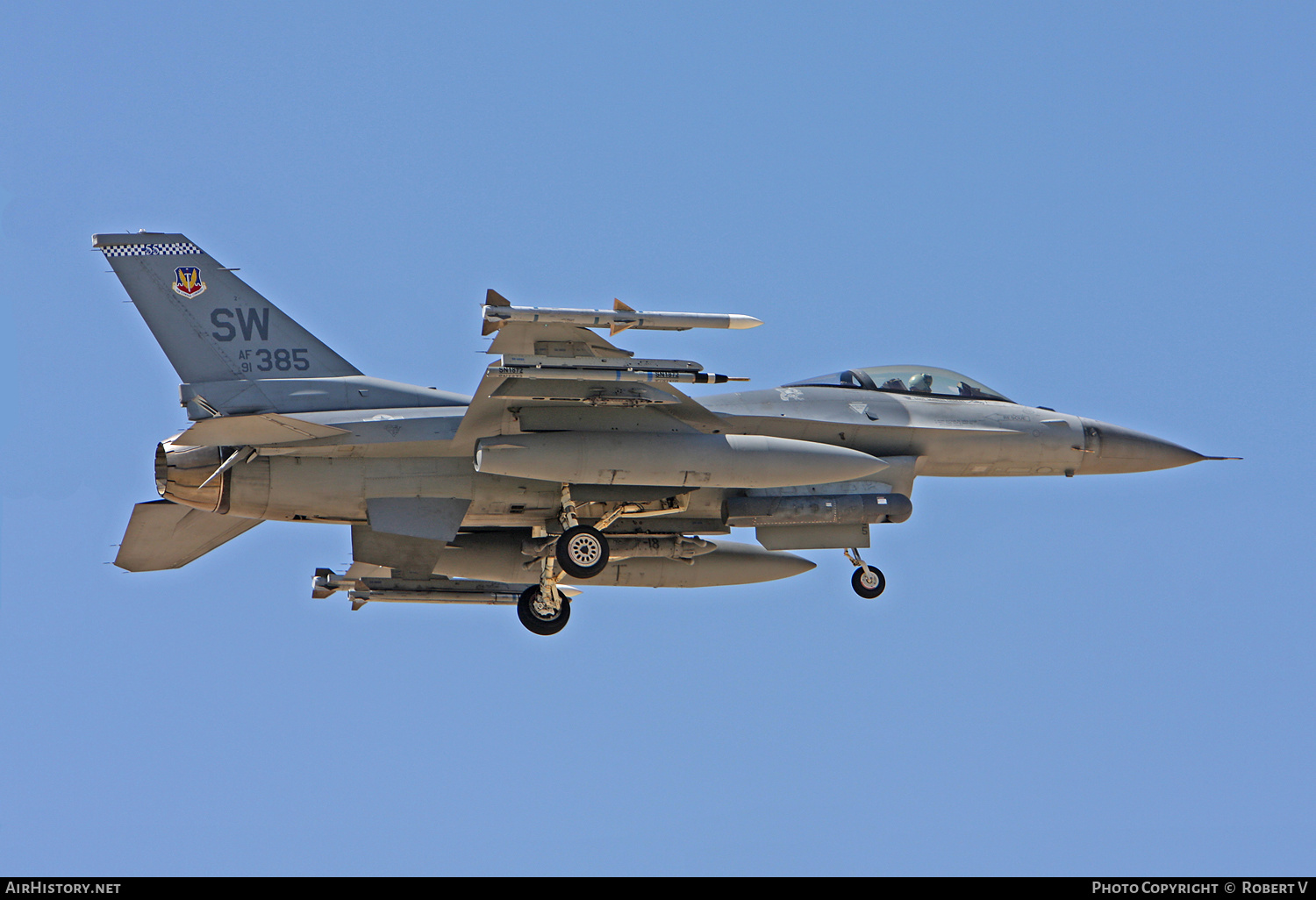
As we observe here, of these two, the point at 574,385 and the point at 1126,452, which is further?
the point at 1126,452

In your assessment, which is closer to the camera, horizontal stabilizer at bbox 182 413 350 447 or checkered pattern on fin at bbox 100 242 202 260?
horizontal stabilizer at bbox 182 413 350 447

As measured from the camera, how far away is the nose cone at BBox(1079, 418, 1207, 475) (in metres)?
17.1

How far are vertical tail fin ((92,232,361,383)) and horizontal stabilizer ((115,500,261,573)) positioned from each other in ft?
6.60

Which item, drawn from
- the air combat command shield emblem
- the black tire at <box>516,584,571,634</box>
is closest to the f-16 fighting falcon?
the air combat command shield emblem

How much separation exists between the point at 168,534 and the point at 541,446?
496 centimetres

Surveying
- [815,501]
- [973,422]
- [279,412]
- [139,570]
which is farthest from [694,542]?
[139,570]

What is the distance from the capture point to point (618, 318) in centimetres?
1258

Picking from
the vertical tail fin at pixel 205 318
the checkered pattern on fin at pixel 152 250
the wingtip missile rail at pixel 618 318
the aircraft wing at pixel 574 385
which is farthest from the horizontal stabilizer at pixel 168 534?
the wingtip missile rail at pixel 618 318

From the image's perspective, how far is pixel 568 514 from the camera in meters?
15.6

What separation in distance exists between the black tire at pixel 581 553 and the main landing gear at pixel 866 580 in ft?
10.7

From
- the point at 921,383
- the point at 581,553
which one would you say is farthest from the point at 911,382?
the point at 581,553

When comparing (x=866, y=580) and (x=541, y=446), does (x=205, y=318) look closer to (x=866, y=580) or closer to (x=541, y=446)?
(x=541, y=446)

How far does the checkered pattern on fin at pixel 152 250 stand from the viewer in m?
15.0

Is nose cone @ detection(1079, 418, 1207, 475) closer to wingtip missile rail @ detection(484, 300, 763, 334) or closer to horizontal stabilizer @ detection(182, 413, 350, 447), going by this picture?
wingtip missile rail @ detection(484, 300, 763, 334)
